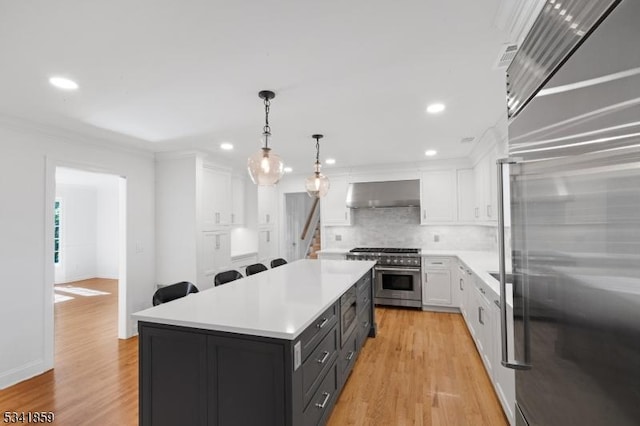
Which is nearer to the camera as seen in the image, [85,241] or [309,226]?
[309,226]

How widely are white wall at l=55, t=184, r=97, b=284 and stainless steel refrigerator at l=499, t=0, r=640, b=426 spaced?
973 cm

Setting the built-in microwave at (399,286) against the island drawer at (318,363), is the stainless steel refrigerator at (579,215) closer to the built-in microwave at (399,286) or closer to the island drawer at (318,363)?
the island drawer at (318,363)

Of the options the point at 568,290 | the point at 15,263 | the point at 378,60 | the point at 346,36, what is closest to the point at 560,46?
the point at 568,290

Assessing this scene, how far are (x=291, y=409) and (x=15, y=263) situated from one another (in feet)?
10.3

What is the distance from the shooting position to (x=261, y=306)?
2016mm

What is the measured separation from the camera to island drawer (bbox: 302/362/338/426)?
1.80 m

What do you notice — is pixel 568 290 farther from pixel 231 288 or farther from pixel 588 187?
pixel 231 288

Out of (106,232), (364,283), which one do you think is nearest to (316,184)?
(364,283)

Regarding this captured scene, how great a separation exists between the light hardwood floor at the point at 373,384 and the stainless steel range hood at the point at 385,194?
2.08 metres

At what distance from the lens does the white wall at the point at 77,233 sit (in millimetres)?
7730

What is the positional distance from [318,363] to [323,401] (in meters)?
0.29

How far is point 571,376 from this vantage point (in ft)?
2.51

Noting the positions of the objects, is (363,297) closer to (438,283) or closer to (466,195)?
(438,283)

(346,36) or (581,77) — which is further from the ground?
(346,36)
